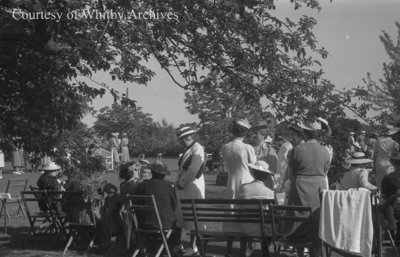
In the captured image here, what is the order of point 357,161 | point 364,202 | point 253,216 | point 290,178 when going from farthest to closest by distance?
point 357,161
point 290,178
point 253,216
point 364,202

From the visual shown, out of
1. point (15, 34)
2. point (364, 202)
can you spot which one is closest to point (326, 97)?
point (364, 202)

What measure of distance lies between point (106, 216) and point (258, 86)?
283 centimetres

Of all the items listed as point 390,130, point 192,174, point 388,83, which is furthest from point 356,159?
point 388,83

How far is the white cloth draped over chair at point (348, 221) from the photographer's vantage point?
6.77m

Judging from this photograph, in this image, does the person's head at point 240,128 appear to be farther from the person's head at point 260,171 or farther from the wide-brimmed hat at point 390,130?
the wide-brimmed hat at point 390,130

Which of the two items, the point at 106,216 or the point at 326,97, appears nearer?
the point at 326,97

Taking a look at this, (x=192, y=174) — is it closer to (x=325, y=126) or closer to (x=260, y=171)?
(x=260, y=171)

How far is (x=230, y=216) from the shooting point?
25.1ft

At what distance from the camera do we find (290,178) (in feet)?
26.3

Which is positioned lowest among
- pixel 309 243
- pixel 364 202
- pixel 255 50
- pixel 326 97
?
pixel 309 243

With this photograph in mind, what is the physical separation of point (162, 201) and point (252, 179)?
1.34m

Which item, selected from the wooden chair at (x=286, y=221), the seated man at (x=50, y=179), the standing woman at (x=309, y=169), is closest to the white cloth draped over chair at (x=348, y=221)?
the wooden chair at (x=286, y=221)

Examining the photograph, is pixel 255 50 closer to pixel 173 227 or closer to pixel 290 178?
pixel 290 178

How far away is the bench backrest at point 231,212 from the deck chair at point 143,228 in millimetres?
333
